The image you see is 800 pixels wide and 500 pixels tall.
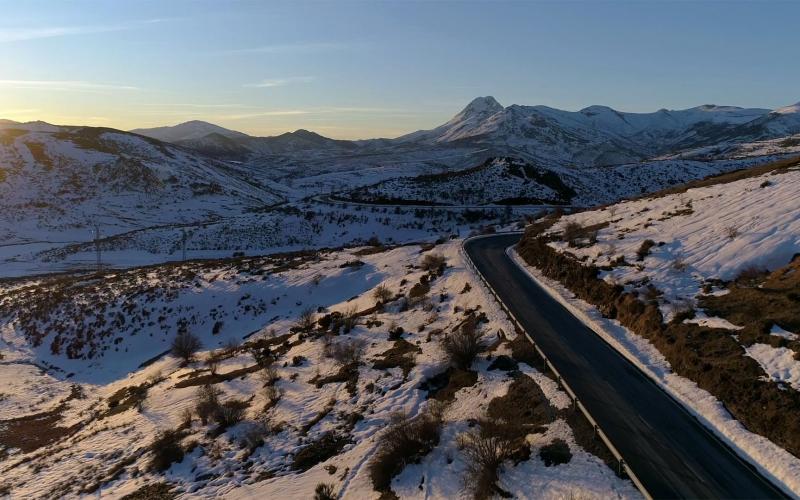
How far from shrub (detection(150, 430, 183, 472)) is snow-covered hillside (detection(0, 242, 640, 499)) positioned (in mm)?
80

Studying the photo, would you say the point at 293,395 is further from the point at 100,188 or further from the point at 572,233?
the point at 100,188

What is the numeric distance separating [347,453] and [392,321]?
11.6 m

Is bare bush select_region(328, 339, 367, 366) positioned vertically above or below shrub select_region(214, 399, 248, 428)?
above

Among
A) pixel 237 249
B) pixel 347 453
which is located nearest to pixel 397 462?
pixel 347 453

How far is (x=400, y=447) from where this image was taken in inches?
502

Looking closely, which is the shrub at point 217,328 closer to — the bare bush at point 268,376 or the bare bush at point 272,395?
the bare bush at point 268,376

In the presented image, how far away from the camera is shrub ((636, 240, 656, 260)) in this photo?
22.7 meters

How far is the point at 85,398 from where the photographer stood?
28.2 metres

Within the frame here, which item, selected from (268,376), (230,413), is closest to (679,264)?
(268,376)

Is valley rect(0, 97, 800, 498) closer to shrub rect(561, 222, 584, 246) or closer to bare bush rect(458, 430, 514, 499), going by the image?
bare bush rect(458, 430, 514, 499)

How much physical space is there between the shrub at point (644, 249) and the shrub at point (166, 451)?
66.2ft

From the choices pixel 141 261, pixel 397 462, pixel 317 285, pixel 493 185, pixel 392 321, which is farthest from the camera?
pixel 493 185

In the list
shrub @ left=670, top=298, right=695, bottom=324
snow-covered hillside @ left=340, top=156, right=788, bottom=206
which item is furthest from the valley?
snow-covered hillside @ left=340, top=156, right=788, bottom=206

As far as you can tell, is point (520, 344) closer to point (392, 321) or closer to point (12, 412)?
point (392, 321)
